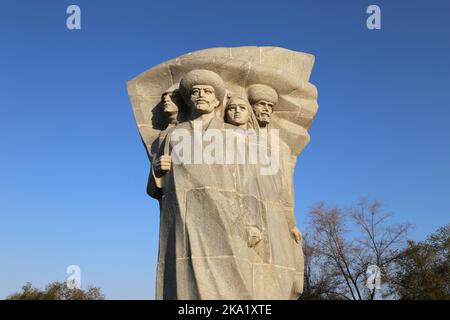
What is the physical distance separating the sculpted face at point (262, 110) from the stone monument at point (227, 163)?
2cm

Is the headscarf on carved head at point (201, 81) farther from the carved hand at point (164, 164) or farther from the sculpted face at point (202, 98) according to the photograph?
the carved hand at point (164, 164)

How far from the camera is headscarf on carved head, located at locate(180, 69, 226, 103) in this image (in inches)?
272

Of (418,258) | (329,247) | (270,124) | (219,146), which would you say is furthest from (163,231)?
(329,247)

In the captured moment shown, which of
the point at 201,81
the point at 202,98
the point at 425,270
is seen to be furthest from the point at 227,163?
the point at 425,270

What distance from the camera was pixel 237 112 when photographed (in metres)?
7.30

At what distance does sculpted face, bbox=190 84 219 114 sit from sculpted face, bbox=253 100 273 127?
100 centimetres

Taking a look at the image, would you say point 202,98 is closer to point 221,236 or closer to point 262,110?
point 262,110

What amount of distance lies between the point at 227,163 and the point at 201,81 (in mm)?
1311

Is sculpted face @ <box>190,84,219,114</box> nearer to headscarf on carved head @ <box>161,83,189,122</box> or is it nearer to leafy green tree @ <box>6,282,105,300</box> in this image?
headscarf on carved head @ <box>161,83,189,122</box>

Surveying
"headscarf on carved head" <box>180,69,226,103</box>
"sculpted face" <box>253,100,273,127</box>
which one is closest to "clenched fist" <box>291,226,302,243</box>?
"sculpted face" <box>253,100,273,127</box>

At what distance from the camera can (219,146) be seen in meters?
6.61
